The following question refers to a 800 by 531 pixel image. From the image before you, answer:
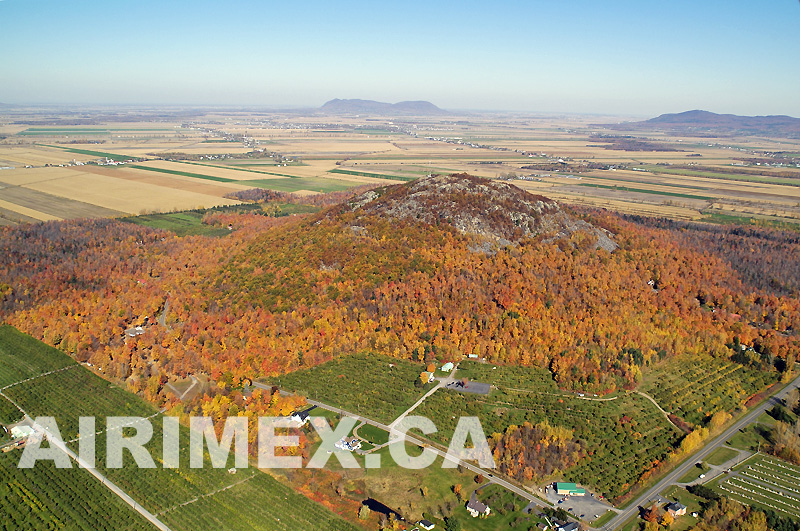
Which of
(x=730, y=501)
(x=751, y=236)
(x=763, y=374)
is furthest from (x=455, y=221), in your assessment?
(x=751, y=236)

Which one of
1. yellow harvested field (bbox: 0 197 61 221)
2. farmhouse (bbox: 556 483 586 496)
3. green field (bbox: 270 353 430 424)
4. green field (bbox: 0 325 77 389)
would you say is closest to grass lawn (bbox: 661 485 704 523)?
farmhouse (bbox: 556 483 586 496)

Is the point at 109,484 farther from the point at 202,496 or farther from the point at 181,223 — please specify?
the point at 181,223

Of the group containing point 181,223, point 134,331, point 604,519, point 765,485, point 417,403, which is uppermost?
point 181,223

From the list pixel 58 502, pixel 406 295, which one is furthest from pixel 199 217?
pixel 58 502

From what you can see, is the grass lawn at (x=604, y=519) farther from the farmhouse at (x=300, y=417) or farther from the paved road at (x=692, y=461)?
the farmhouse at (x=300, y=417)

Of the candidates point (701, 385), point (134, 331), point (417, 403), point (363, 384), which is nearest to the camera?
point (417, 403)
